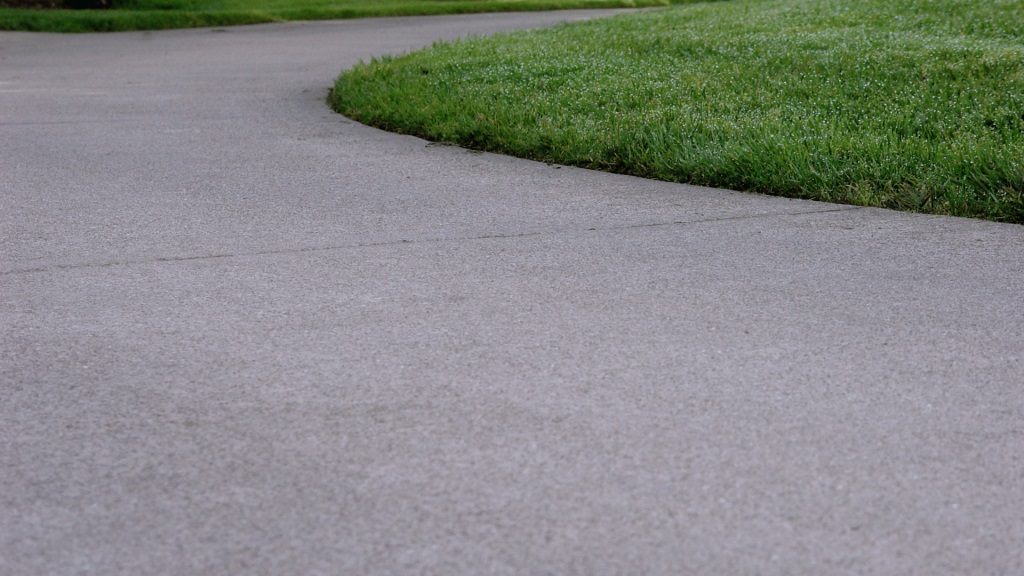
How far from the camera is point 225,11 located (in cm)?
2073

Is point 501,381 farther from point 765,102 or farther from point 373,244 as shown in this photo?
point 765,102

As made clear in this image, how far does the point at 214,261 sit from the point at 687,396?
2412 millimetres

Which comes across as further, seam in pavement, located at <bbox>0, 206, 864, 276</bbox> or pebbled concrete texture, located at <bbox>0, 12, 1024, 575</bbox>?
seam in pavement, located at <bbox>0, 206, 864, 276</bbox>

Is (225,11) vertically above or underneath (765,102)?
underneath

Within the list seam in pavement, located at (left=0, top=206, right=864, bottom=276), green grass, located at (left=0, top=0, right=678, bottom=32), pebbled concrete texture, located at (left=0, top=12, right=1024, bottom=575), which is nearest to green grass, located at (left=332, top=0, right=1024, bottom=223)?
pebbled concrete texture, located at (left=0, top=12, right=1024, bottom=575)

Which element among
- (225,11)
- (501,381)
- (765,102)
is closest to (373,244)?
(501,381)

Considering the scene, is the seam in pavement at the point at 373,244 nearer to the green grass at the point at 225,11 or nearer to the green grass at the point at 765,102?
the green grass at the point at 765,102

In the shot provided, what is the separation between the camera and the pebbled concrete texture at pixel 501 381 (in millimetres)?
2643

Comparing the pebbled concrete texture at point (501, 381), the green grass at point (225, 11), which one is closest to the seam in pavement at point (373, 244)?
the pebbled concrete texture at point (501, 381)

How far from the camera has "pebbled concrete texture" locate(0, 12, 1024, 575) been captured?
2643 millimetres

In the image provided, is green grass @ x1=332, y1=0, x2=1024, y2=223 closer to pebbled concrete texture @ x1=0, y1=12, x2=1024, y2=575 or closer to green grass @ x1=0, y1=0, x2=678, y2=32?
pebbled concrete texture @ x1=0, y1=12, x2=1024, y2=575

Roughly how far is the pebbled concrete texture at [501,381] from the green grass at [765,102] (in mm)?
414

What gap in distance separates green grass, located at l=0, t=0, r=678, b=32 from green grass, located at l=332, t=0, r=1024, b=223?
8.58 meters

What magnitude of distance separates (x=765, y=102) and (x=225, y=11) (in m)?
14.7
